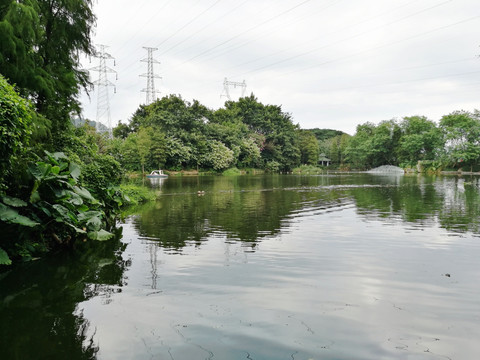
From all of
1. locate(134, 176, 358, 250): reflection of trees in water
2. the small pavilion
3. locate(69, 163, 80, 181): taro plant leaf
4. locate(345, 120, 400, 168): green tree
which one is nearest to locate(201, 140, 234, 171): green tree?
locate(345, 120, 400, 168): green tree

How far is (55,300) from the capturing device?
16.0 ft

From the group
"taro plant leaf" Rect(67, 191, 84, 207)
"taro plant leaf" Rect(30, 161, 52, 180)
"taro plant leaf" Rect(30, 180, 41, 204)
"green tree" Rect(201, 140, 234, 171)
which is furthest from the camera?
"green tree" Rect(201, 140, 234, 171)

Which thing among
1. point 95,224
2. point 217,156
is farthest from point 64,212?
point 217,156

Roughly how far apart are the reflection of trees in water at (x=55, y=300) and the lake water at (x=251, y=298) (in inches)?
0.7

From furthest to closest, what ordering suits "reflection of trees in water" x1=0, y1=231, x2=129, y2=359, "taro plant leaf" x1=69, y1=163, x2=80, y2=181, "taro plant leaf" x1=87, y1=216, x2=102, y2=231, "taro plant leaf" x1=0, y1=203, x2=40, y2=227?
1. "taro plant leaf" x1=87, y1=216, x2=102, y2=231
2. "taro plant leaf" x1=69, y1=163, x2=80, y2=181
3. "taro plant leaf" x1=0, y1=203, x2=40, y2=227
4. "reflection of trees in water" x1=0, y1=231, x2=129, y2=359

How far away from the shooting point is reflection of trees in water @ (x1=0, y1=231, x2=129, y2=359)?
3609mm

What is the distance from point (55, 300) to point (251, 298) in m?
2.72

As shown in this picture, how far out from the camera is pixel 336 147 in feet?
300

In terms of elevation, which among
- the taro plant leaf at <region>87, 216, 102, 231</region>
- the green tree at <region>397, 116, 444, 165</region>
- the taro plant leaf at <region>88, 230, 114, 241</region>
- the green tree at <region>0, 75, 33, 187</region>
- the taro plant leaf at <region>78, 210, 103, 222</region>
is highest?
the green tree at <region>397, 116, 444, 165</region>

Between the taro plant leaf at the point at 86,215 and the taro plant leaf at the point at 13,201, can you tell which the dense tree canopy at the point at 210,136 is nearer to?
the taro plant leaf at the point at 86,215

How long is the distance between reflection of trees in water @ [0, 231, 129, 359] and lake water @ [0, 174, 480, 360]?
2 cm

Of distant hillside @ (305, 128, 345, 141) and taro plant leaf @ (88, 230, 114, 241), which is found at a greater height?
distant hillside @ (305, 128, 345, 141)

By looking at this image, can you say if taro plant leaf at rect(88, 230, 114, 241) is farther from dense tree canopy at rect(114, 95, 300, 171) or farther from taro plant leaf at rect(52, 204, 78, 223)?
dense tree canopy at rect(114, 95, 300, 171)

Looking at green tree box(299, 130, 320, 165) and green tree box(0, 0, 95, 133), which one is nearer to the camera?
green tree box(0, 0, 95, 133)
